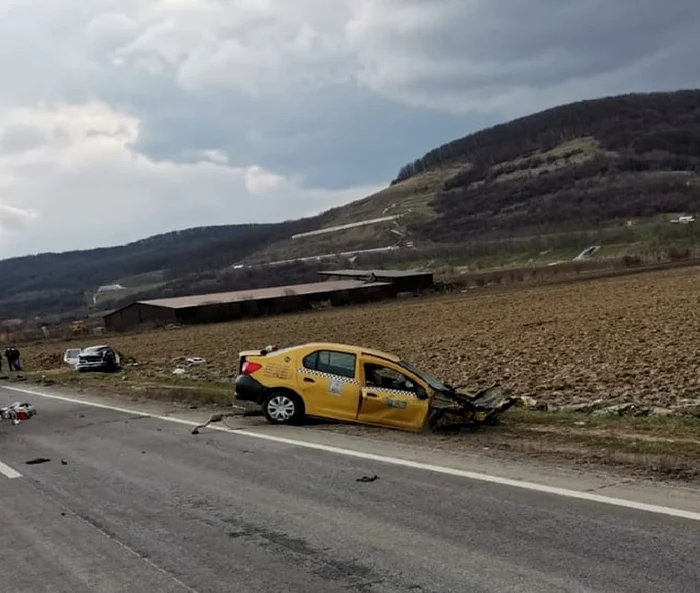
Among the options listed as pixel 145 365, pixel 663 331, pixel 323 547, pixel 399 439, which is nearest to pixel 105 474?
pixel 399 439

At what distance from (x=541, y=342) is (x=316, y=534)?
2017 cm

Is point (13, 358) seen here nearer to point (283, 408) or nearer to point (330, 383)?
point (283, 408)

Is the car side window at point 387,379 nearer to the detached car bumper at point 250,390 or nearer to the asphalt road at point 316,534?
the detached car bumper at point 250,390

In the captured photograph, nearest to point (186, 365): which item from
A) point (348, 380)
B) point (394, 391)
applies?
point (348, 380)

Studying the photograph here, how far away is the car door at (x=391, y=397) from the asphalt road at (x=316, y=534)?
2707 millimetres

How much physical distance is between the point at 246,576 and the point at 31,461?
→ 24.2 feet

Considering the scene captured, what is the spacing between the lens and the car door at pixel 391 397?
1384 centimetres

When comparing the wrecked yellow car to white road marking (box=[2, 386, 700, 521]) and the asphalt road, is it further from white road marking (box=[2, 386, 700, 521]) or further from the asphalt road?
the asphalt road

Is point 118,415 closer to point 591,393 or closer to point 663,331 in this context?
point 591,393

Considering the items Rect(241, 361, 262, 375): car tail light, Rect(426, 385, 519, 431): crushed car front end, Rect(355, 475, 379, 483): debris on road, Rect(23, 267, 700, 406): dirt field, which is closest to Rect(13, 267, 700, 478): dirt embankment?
Rect(23, 267, 700, 406): dirt field

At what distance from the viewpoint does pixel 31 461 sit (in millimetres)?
12727

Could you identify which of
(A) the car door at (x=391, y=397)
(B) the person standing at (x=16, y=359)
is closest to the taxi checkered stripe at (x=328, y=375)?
(A) the car door at (x=391, y=397)

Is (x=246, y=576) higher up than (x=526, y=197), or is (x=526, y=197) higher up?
(x=526, y=197)

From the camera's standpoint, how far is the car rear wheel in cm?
1490
